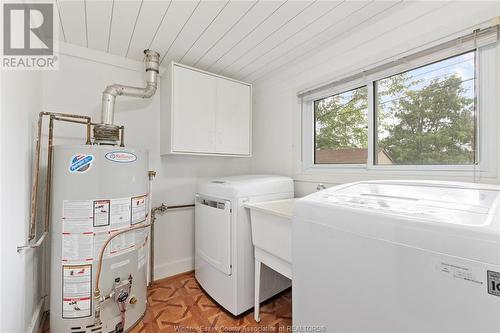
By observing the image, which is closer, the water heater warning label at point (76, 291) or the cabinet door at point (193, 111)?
the water heater warning label at point (76, 291)

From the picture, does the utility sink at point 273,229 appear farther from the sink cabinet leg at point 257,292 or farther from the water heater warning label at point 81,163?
the water heater warning label at point 81,163

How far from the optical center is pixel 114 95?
1.76m

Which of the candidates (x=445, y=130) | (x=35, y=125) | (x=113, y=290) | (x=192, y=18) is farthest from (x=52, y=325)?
(x=445, y=130)

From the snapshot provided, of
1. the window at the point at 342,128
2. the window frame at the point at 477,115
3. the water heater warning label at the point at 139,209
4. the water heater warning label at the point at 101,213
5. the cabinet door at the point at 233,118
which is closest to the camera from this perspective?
the window frame at the point at 477,115

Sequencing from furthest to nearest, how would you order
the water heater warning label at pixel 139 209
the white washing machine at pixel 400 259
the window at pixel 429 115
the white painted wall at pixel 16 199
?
1. the water heater warning label at pixel 139 209
2. the window at pixel 429 115
3. the white painted wall at pixel 16 199
4. the white washing machine at pixel 400 259

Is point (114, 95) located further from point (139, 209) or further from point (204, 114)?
point (139, 209)

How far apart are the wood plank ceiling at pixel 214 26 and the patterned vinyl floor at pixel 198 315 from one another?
215 centimetres

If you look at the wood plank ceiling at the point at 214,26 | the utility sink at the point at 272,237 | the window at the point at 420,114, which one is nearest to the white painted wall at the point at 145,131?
the wood plank ceiling at the point at 214,26

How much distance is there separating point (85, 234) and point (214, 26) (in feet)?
5.29

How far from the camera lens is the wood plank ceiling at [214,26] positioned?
138 centimetres

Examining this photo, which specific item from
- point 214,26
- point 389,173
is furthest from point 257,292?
point 214,26

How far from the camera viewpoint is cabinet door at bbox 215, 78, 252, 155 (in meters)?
2.21

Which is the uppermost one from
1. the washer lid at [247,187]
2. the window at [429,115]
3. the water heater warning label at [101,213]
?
the window at [429,115]

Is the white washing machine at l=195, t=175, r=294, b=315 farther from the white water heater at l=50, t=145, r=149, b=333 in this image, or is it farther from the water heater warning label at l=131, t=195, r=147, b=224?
the white water heater at l=50, t=145, r=149, b=333
